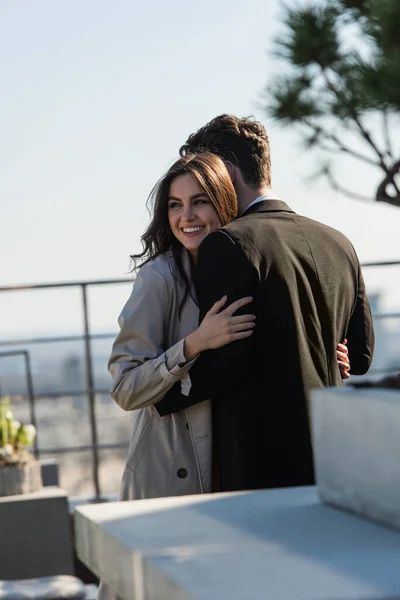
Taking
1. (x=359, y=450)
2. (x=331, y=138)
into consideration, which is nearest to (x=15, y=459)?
(x=359, y=450)

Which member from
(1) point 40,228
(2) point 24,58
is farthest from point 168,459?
(1) point 40,228

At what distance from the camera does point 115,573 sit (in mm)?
912

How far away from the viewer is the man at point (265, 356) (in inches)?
70.7

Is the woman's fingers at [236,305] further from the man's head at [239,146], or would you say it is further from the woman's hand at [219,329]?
the man's head at [239,146]

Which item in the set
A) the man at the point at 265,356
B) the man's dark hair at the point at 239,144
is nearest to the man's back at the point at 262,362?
the man at the point at 265,356

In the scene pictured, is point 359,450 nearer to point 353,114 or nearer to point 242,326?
point 242,326

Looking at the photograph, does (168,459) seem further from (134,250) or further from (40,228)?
(40,228)

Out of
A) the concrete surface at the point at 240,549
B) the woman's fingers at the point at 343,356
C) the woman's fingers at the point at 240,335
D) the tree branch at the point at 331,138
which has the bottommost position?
the concrete surface at the point at 240,549

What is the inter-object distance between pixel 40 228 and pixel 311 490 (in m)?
33.0

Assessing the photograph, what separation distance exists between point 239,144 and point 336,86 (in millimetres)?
5779

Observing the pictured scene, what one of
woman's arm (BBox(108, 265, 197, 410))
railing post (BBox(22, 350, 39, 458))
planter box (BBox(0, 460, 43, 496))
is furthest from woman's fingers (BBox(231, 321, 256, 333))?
railing post (BBox(22, 350, 39, 458))

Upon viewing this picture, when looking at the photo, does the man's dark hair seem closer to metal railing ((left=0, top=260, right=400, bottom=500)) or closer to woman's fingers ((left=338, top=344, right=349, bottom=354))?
woman's fingers ((left=338, top=344, right=349, bottom=354))

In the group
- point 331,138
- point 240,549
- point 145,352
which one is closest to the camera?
point 240,549

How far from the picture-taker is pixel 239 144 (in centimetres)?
215
